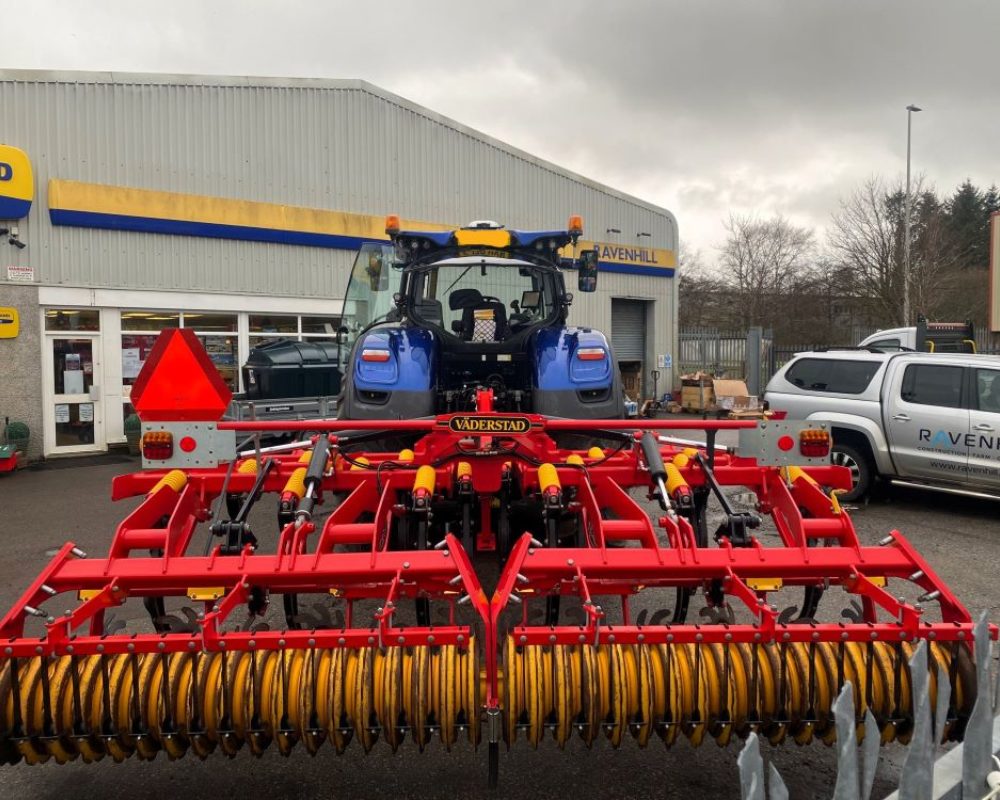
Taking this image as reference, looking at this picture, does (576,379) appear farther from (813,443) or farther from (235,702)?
(235,702)

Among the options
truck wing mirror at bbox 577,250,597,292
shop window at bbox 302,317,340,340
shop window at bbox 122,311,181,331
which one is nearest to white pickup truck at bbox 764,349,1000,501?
truck wing mirror at bbox 577,250,597,292

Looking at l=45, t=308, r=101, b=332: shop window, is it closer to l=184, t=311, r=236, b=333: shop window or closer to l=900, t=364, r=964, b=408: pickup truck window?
l=184, t=311, r=236, b=333: shop window

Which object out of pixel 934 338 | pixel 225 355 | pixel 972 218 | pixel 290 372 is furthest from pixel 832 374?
pixel 972 218

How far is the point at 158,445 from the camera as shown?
3.89m

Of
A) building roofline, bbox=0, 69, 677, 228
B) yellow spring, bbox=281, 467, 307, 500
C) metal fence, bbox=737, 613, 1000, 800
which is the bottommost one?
metal fence, bbox=737, 613, 1000, 800

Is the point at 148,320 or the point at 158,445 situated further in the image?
the point at 148,320

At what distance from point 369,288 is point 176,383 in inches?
200

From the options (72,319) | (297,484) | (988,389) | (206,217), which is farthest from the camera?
(206,217)

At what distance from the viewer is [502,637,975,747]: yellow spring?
8.54 feet

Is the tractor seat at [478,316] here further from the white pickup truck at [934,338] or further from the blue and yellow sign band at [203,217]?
the white pickup truck at [934,338]

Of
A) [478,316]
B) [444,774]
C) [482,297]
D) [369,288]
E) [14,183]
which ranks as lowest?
[444,774]

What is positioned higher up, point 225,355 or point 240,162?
point 240,162

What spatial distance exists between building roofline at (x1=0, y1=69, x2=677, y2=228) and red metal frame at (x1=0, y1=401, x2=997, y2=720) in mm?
10612

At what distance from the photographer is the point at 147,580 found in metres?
2.99
